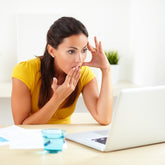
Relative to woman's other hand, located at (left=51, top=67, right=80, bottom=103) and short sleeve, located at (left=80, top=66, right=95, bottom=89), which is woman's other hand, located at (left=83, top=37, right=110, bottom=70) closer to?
short sleeve, located at (left=80, top=66, right=95, bottom=89)

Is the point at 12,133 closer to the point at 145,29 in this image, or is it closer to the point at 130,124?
the point at 130,124

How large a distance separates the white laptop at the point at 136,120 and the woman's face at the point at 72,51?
0.57 m

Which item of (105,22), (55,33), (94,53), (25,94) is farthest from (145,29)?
(25,94)

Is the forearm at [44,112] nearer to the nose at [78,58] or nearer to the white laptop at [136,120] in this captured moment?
the nose at [78,58]

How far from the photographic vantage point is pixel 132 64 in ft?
10.9

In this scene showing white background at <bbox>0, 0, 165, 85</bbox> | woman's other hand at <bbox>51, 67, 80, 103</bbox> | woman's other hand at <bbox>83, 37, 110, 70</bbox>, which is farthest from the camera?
white background at <bbox>0, 0, 165, 85</bbox>

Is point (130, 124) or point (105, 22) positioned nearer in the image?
point (130, 124)

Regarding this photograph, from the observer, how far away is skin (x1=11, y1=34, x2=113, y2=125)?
1723 mm

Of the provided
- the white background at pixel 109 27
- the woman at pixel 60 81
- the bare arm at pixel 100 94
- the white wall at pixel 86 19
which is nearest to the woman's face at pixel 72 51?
the woman at pixel 60 81

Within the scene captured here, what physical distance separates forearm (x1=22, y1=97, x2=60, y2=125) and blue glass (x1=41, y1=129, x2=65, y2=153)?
0.54m

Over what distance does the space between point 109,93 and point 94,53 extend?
25cm

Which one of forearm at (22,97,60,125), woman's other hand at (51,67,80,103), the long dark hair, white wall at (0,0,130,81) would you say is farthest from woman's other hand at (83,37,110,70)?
white wall at (0,0,130,81)

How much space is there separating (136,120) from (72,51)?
69 cm

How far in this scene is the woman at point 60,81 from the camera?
5.71 ft
